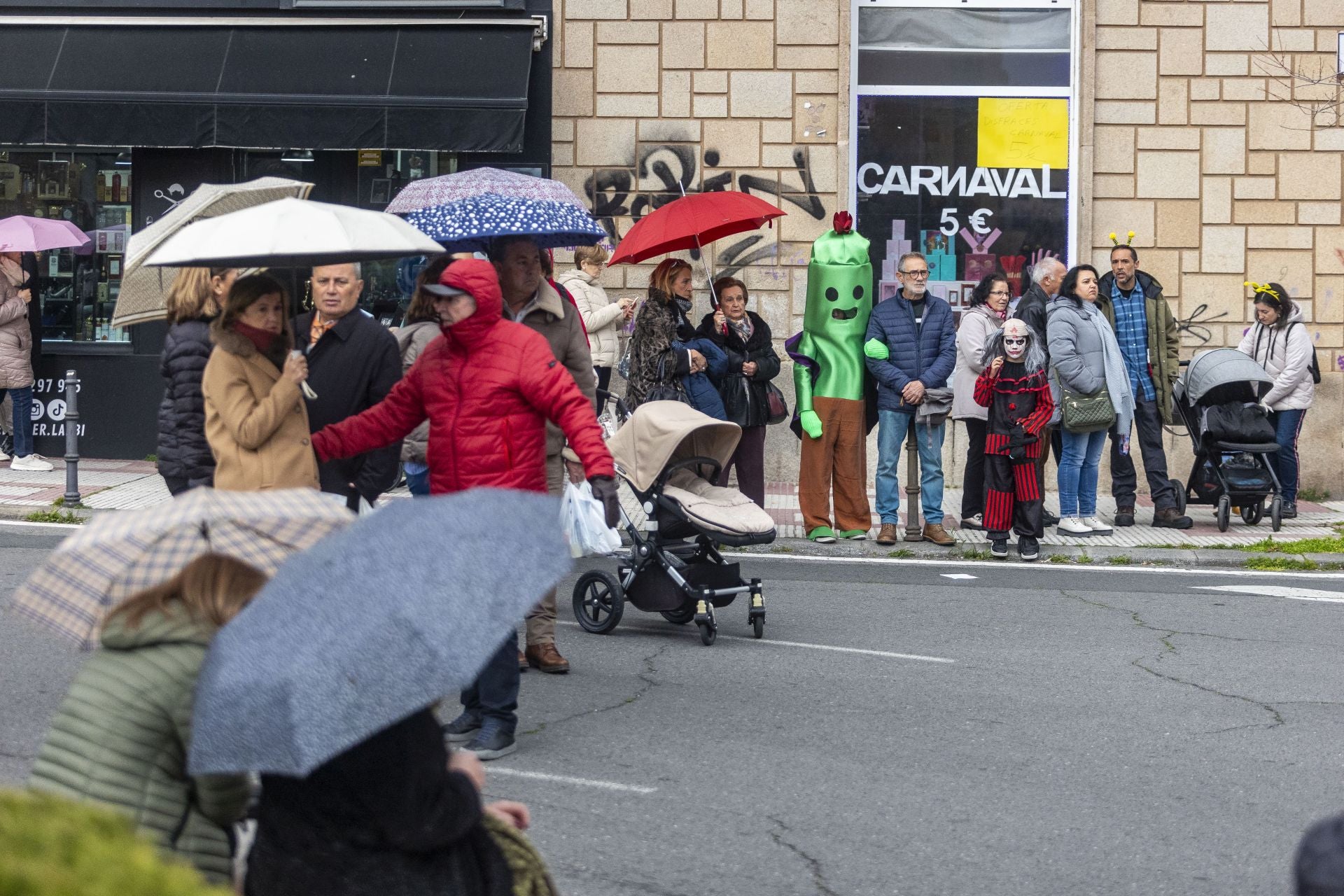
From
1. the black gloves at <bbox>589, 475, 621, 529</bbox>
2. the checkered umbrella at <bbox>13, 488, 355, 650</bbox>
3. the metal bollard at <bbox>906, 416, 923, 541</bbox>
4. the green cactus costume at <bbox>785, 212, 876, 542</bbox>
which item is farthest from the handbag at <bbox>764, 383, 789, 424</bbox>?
the checkered umbrella at <bbox>13, 488, 355, 650</bbox>

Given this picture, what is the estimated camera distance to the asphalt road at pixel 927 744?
515 centimetres

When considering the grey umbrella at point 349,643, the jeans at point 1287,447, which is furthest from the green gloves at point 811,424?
the grey umbrella at point 349,643

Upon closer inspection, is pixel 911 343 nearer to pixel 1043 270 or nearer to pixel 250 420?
pixel 1043 270

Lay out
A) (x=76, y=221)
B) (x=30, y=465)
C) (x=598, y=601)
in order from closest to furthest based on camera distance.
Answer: (x=598, y=601), (x=30, y=465), (x=76, y=221)

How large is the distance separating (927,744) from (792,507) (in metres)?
7.34

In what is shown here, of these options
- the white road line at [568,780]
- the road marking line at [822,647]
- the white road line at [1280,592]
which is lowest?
the white road line at [568,780]

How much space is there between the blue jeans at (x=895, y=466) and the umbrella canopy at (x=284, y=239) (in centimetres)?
657

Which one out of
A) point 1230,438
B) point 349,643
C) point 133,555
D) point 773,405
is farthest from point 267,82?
point 349,643

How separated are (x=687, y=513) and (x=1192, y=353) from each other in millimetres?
8290

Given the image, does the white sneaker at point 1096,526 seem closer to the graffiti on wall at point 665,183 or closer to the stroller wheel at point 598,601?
the graffiti on wall at point 665,183

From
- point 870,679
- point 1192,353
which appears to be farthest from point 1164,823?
point 1192,353

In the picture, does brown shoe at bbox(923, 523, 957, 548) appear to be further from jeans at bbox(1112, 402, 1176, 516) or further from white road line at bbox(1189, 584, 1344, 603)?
white road line at bbox(1189, 584, 1344, 603)

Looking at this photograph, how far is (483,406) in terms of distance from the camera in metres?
6.22

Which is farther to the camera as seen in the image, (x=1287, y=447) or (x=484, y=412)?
(x=1287, y=447)
